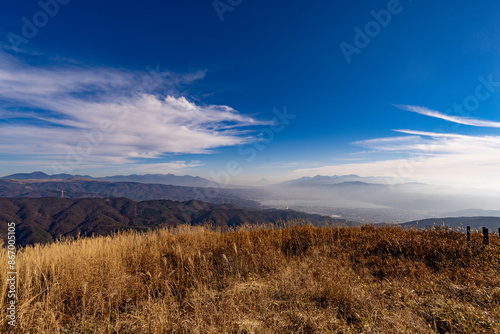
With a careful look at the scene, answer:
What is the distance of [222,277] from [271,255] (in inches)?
91.7

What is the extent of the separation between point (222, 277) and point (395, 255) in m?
7.51

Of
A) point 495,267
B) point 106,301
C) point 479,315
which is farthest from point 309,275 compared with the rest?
point 495,267

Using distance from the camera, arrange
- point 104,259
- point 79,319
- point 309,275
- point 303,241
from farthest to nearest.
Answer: point 303,241 → point 104,259 → point 309,275 → point 79,319

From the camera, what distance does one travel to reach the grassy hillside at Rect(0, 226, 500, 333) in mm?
4328

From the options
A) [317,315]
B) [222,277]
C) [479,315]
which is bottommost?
[222,277]

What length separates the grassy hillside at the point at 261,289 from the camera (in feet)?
14.2

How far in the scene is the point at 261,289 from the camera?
5.70 meters

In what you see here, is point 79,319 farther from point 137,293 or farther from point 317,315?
point 317,315

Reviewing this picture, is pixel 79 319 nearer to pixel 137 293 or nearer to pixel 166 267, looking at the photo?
pixel 137 293

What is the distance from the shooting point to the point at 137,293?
229 inches

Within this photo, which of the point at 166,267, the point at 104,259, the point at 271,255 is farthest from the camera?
the point at 271,255

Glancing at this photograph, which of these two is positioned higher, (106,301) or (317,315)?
(317,315)

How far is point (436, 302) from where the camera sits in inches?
193

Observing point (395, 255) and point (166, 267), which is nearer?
point (166, 267)
